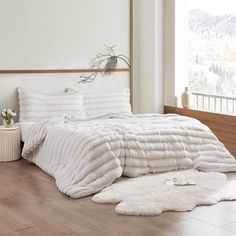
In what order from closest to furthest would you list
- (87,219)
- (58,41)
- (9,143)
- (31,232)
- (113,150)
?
(31,232) < (87,219) < (113,150) < (9,143) < (58,41)

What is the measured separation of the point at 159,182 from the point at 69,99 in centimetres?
206

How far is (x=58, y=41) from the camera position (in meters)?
6.08

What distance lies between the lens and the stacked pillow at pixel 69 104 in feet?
18.6

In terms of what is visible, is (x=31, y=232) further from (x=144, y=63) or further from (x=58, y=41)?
(x=144, y=63)

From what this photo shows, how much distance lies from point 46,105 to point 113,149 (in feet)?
5.51

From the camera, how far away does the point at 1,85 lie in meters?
5.73

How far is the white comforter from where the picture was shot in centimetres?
417

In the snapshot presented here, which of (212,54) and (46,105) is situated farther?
(212,54)

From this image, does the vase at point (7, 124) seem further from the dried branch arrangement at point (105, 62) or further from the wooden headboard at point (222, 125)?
the wooden headboard at point (222, 125)

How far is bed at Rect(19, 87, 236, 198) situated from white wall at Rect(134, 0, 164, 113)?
48.5 inches

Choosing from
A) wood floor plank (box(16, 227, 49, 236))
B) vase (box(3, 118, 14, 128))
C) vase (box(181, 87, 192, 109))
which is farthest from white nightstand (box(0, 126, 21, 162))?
wood floor plank (box(16, 227, 49, 236))

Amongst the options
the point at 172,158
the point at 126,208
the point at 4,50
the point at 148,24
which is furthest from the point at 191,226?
the point at 148,24

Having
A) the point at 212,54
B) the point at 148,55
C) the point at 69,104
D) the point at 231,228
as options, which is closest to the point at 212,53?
the point at 212,54

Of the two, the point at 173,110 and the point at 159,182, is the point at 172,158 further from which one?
the point at 173,110
